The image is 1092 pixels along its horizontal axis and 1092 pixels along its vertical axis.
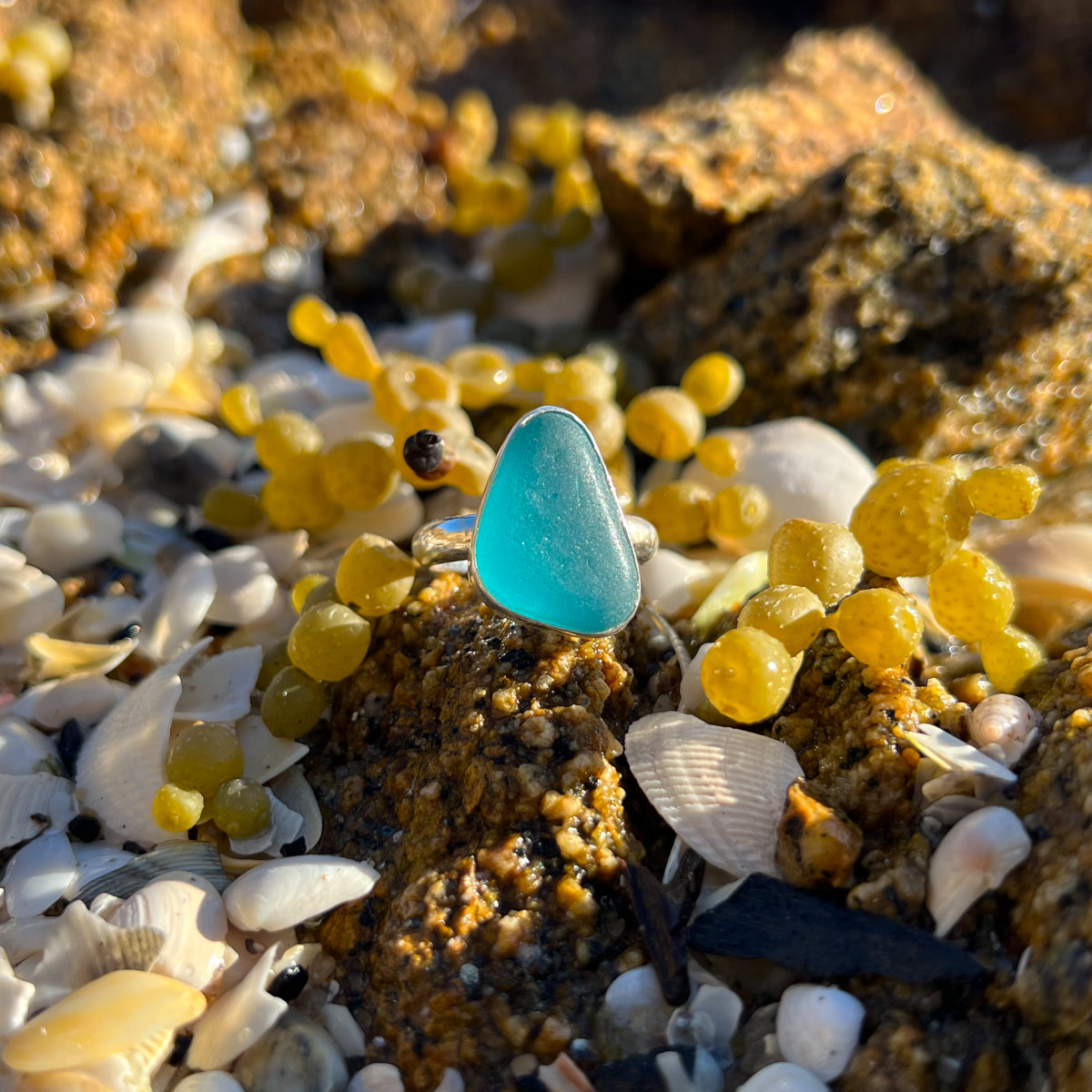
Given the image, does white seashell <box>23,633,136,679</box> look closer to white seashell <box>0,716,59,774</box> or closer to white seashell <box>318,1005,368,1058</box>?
white seashell <box>0,716,59,774</box>

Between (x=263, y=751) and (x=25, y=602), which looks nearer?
(x=263, y=751)

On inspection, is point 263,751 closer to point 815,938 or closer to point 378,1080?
point 378,1080

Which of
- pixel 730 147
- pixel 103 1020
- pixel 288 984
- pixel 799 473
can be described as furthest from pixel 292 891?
pixel 730 147

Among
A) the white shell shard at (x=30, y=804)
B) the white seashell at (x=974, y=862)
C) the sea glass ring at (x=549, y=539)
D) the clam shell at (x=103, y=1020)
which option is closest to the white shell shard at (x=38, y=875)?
the white shell shard at (x=30, y=804)

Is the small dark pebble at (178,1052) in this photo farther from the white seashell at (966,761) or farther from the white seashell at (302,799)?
the white seashell at (966,761)

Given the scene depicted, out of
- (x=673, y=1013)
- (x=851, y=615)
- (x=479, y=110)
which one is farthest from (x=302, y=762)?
(x=479, y=110)

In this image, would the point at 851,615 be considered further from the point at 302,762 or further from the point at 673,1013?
the point at 302,762

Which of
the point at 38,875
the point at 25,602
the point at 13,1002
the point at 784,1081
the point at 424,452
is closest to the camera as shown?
the point at 784,1081
